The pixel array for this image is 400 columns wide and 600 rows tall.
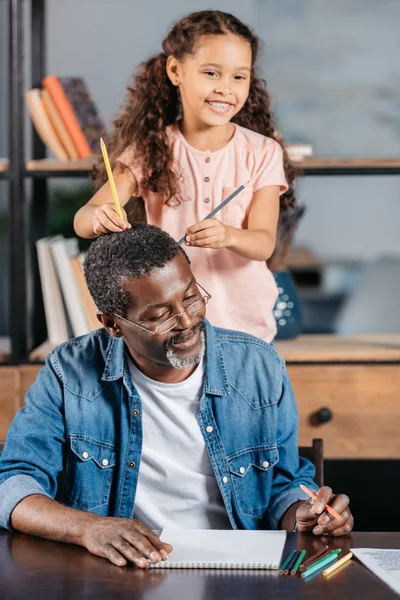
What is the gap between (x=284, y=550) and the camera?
1.48m

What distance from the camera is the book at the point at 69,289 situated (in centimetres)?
308

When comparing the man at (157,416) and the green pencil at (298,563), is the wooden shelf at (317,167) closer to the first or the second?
the man at (157,416)

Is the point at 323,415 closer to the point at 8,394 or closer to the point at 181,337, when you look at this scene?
the point at 8,394

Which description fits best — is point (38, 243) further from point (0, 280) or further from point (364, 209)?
point (364, 209)

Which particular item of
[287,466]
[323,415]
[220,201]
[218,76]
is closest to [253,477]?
[287,466]

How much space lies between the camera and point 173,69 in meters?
2.35

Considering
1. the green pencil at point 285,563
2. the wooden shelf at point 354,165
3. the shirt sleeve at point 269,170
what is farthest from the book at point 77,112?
the green pencil at point 285,563

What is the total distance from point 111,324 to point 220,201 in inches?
25.2

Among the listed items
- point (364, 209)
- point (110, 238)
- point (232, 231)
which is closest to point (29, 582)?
point (110, 238)

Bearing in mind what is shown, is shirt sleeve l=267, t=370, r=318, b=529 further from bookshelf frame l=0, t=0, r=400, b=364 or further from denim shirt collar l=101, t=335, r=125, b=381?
bookshelf frame l=0, t=0, r=400, b=364

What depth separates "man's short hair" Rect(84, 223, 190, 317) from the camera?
5.77ft

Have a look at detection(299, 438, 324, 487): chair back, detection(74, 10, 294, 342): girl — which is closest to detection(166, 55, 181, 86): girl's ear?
detection(74, 10, 294, 342): girl

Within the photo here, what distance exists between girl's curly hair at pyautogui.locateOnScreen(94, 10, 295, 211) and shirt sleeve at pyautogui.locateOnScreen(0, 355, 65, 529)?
27.4 inches

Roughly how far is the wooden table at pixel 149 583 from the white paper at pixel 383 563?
1 cm
